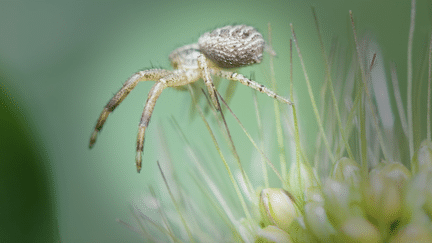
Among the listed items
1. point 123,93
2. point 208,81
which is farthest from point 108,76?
point 208,81

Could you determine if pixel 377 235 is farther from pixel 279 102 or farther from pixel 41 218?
pixel 41 218

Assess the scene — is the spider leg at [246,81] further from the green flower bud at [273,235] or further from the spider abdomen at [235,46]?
the green flower bud at [273,235]

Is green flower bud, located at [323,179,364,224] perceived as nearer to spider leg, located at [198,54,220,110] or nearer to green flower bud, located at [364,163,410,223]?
green flower bud, located at [364,163,410,223]

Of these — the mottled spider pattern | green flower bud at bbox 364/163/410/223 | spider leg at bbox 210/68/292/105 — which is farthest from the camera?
the mottled spider pattern

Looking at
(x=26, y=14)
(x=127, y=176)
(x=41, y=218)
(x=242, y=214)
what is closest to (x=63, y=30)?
(x=26, y=14)

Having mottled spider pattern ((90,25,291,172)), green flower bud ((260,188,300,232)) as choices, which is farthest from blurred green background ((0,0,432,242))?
green flower bud ((260,188,300,232))

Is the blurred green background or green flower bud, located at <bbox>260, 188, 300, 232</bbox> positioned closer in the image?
green flower bud, located at <bbox>260, 188, 300, 232</bbox>

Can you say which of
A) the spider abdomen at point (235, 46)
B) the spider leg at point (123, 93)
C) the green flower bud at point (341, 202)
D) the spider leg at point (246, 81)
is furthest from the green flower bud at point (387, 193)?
the spider leg at point (123, 93)
